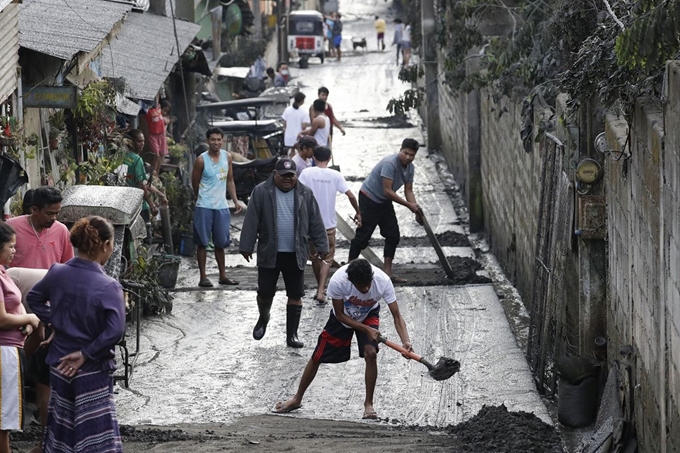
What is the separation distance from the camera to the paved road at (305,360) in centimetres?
961

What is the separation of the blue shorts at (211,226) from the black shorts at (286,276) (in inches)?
97.4

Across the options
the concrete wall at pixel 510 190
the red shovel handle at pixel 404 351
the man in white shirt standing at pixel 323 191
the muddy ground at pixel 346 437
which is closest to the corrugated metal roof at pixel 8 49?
the muddy ground at pixel 346 437

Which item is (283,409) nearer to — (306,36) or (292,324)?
(292,324)

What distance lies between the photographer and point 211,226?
13.7m

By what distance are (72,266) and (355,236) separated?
25.4 feet

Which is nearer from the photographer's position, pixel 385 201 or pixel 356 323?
pixel 356 323

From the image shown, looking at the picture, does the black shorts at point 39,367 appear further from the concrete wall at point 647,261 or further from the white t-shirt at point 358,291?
the concrete wall at point 647,261

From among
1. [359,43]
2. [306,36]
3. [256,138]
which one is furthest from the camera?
[359,43]

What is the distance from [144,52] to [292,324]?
5.81 m

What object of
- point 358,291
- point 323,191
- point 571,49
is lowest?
point 358,291

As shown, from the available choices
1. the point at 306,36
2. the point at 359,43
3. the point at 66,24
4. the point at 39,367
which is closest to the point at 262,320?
the point at 66,24

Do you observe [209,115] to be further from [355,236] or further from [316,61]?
[316,61]

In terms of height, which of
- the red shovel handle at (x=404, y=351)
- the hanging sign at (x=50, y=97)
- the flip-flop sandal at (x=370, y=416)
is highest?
the hanging sign at (x=50, y=97)

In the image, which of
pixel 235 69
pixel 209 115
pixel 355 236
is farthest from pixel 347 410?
pixel 235 69
